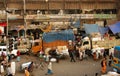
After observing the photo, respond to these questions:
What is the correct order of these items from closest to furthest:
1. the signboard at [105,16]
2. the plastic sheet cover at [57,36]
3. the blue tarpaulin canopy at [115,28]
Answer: the plastic sheet cover at [57,36], the blue tarpaulin canopy at [115,28], the signboard at [105,16]

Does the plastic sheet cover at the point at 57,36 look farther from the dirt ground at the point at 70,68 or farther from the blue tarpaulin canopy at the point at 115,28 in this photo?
the blue tarpaulin canopy at the point at 115,28

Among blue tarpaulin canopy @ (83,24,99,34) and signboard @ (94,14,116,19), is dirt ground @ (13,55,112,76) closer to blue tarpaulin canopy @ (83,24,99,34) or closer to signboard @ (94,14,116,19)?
blue tarpaulin canopy @ (83,24,99,34)

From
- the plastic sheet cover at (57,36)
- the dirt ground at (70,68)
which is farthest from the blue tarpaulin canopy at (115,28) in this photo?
the dirt ground at (70,68)

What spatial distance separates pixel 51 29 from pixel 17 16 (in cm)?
577

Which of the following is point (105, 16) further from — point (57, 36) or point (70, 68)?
point (70, 68)

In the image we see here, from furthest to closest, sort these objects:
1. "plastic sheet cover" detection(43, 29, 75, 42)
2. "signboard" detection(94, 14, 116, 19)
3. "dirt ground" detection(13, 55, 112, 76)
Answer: "signboard" detection(94, 14, 116, 19) < "plastic sheet cover" detection(43, 29, 75, 42) < "dirt ground" detection(13, 55, 112, 76)

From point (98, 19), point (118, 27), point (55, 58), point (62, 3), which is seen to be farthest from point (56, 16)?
point (55, 58)

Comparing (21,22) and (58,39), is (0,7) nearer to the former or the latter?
(21,22)

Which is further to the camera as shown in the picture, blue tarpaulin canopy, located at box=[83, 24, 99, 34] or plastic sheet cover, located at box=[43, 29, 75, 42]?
blue tarpaulin canopy, located at box=[83, 24, 99, 34]

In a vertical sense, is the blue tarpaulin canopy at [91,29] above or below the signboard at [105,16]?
below

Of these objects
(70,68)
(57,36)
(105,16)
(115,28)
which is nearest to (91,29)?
(115,28)

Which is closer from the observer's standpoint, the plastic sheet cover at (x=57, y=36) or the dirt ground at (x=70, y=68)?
the dirt ground at (x=70, y=68)

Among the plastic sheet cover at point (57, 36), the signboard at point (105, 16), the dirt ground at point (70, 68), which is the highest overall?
the signboard at point (105, 16)

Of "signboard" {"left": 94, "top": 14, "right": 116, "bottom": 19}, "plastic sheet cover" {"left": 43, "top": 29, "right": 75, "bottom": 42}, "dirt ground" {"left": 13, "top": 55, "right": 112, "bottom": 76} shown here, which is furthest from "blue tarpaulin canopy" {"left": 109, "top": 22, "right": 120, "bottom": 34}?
"dirt ground" {"left": 13, "top": 55, "right": 112, "bottom": 76}
